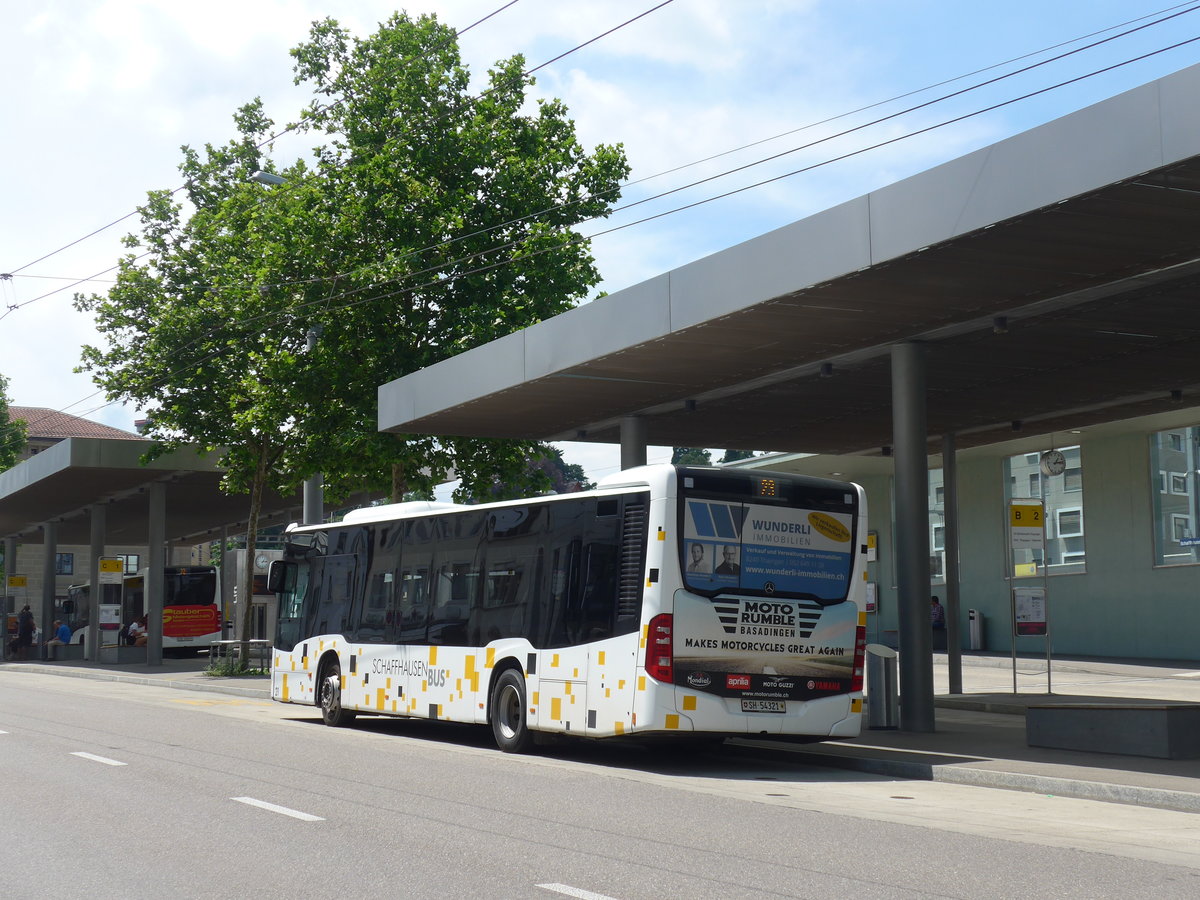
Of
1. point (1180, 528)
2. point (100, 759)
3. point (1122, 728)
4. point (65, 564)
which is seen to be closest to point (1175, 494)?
point (1180, 528)

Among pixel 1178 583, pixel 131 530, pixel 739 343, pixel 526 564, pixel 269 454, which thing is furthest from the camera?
pixel 131 530

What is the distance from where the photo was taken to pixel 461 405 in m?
21.5

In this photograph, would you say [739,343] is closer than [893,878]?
No

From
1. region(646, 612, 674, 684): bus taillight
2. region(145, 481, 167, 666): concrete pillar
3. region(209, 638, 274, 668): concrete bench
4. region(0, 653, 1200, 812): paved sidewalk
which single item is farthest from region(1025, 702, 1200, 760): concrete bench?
region(145, 481, 167, 666): concrete pillar

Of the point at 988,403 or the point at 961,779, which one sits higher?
the point at 988,403

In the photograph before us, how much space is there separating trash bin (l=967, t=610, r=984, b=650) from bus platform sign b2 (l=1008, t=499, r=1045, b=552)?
1697 centimetres

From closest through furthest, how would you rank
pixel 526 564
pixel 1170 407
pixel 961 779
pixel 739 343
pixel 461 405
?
pixel 961 779
pixel 526 564
pixel 739 343
pixel 461 405
pixel 1170 407

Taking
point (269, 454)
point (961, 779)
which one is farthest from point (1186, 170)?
point (269, 454)

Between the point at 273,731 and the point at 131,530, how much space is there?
1883 inches

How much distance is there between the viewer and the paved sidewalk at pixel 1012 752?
11.9 m

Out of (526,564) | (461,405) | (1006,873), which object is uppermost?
(461,405)

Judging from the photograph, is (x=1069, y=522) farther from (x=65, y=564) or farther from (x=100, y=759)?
(x=65, y=564)

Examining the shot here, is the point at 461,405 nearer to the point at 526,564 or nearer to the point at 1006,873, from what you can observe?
the point at 526,564

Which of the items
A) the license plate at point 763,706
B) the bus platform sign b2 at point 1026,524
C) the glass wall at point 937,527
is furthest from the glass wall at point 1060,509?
the license plate at point 763,706
